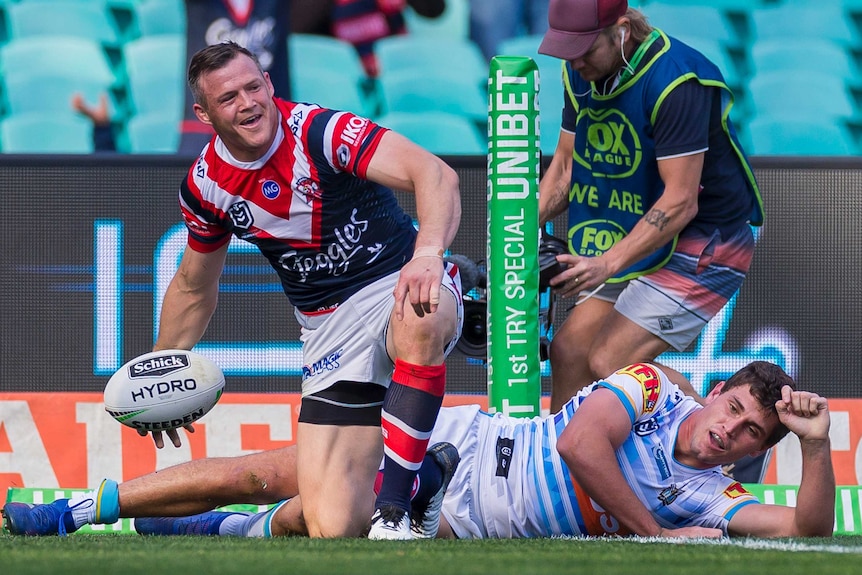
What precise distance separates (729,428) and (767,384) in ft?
0.53

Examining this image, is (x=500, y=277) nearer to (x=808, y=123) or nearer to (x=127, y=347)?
(x=127, y=347)

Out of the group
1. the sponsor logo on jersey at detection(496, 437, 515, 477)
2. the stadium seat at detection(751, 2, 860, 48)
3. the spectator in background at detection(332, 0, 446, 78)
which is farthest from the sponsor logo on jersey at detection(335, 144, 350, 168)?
the stadium seat at detection(751, 2, 860, 48)

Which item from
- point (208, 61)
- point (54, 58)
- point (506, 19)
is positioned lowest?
point (208, 61)

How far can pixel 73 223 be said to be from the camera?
196 inches

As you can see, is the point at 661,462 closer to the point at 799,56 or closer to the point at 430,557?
the point at 430,557

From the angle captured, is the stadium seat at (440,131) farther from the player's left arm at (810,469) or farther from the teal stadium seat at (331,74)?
the player's left arm at (810,469)

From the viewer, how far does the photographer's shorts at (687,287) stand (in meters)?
4.37

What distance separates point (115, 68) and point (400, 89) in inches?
74.4

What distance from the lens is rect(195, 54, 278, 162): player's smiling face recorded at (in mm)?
3580

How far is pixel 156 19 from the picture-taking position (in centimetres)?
809

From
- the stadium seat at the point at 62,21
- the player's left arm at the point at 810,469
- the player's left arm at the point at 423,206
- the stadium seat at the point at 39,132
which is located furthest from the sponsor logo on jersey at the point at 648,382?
the stadium seat at the point at 62,21

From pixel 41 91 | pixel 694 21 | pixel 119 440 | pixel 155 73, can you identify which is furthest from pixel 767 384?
pixel 41 91

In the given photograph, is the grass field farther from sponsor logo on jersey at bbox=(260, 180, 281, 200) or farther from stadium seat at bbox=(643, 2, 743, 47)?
stadium seat at bbox=(643, 2, 743, 47)

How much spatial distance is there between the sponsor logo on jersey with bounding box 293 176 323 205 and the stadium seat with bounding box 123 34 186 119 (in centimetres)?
434
